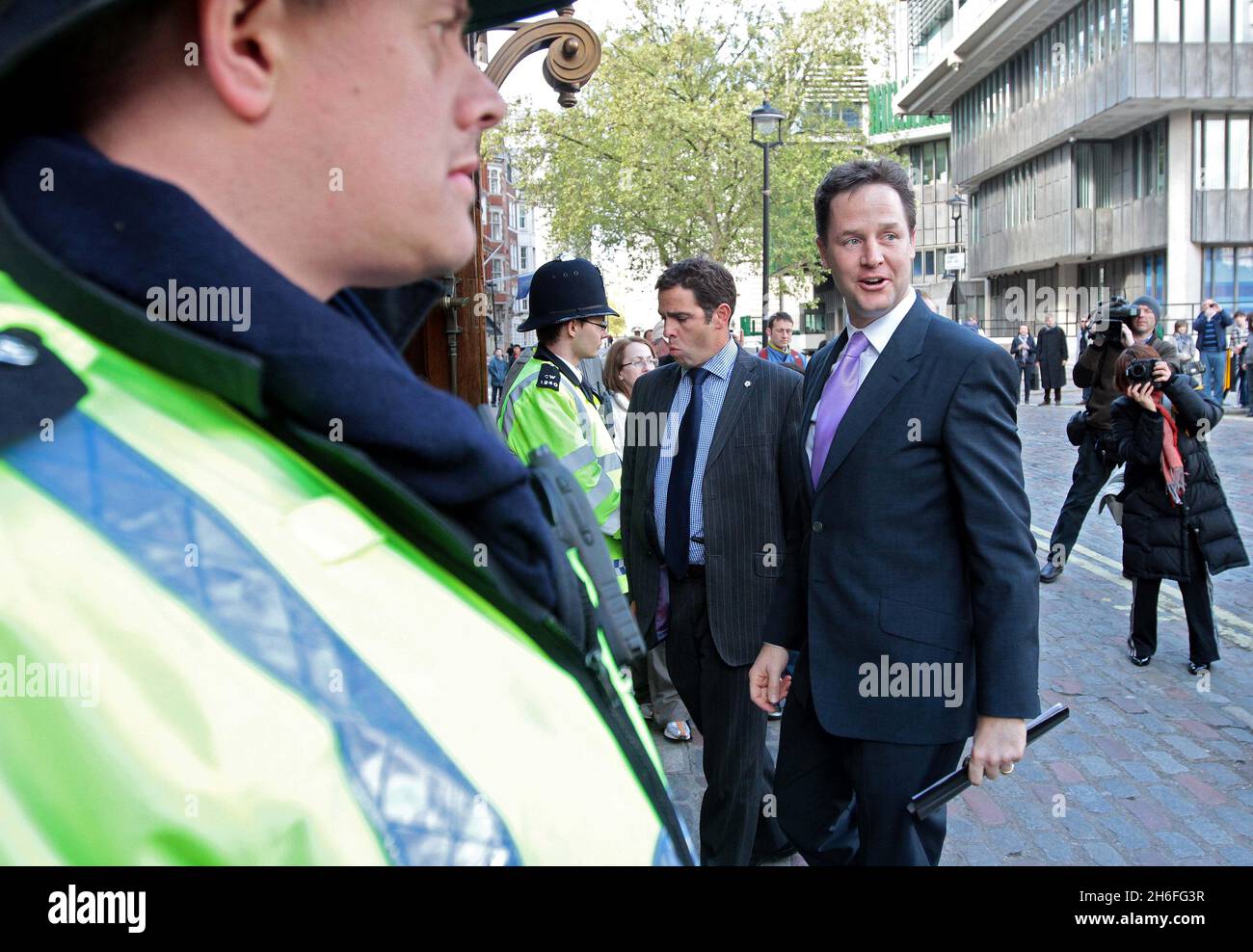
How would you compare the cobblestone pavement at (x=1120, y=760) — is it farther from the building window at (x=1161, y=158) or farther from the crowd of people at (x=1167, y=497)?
the building window at (x=1161, y=158)

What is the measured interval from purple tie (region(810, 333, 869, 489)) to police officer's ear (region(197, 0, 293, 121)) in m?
2.48

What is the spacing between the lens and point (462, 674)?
0.74 m

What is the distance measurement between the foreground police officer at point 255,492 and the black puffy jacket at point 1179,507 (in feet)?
20.9

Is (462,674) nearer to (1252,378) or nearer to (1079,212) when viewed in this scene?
(1252,378)

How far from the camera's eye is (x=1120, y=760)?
514 cm

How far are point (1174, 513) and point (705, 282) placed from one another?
357 centimetres

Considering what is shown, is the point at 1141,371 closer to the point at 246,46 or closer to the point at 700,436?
the point at 700,436

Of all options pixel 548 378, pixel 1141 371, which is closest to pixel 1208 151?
pixel 1141 371

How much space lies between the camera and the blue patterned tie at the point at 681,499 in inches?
166

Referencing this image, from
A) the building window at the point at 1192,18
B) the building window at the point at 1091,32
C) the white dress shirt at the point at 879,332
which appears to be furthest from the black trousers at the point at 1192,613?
the building window at the point at 1091,32

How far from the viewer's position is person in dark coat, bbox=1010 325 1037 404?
29.2m

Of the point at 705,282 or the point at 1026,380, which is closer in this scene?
the point at 705,282
